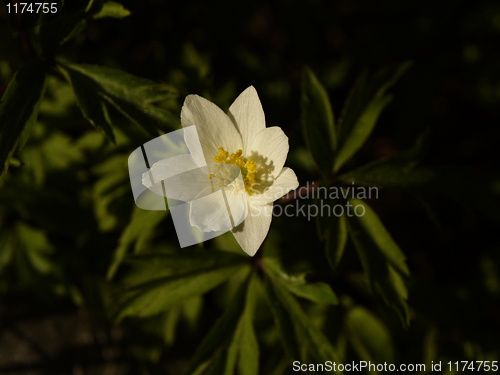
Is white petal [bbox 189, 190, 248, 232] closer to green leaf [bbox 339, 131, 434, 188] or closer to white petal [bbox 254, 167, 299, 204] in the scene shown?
white petal [bbox 254, 167, 299, 204]

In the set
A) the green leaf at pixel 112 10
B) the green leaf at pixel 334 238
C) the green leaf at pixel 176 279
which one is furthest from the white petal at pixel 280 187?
the green leaf at pixel 112 10

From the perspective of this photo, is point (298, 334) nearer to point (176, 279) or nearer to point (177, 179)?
point (176, 279)

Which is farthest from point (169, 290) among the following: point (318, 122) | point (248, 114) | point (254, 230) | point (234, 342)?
point (318, 122)

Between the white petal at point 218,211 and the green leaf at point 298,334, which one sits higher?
the white petal at point 218,211

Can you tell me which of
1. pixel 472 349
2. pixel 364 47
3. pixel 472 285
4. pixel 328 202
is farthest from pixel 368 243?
pixel 364 47

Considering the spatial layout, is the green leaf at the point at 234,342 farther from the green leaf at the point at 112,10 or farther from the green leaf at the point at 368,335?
the green leaf at the point at 112,10

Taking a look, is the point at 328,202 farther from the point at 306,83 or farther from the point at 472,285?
the point at 472,285
